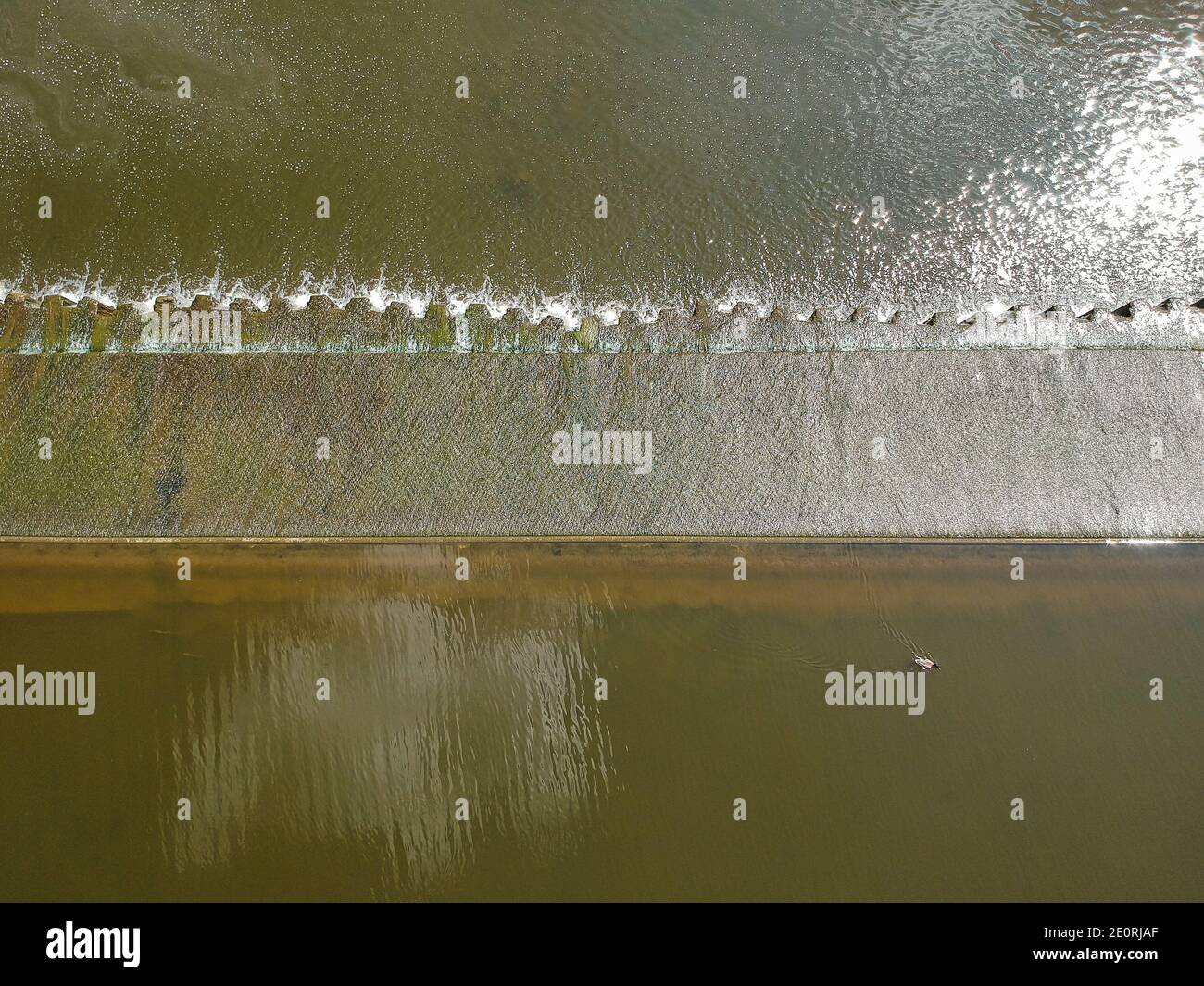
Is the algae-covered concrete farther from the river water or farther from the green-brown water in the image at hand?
the river water

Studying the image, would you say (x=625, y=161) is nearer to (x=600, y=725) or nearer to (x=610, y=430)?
(x=610, y=430)

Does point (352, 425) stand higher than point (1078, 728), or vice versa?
point (352, 425)

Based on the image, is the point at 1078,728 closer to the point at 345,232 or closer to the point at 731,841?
the point at 731,841

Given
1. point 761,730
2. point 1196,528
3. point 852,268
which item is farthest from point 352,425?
point 1196,528

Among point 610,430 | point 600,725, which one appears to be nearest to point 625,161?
point 610,430

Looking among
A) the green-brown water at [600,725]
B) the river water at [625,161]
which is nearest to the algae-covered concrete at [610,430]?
the green-brown water at [600,725]

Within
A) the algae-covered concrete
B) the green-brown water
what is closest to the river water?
the algae-covered concrete

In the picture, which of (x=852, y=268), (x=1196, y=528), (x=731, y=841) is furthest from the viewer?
(x=852, y=268)
